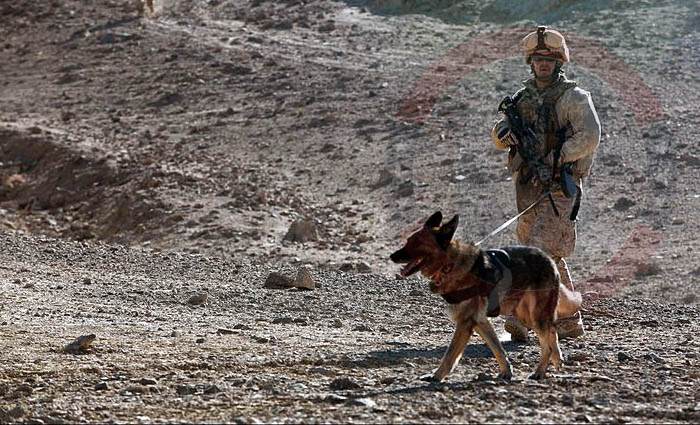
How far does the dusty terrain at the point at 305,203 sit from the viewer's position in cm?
765

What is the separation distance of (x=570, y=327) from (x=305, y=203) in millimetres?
7751

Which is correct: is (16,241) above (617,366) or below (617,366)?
below

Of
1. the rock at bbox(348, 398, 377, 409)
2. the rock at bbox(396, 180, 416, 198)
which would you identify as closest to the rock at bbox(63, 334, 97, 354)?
the rock at bbox(348, 398, 377, 409)

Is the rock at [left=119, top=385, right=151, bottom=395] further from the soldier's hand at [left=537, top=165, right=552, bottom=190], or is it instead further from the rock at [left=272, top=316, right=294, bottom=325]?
the soldier's hand at [left=537, top=165, right=552, bottom=190]

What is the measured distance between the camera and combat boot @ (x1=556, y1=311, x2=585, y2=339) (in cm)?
980

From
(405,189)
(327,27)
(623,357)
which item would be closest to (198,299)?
(623,357)

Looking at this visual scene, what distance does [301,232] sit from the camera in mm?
15656

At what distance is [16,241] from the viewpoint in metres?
14.5

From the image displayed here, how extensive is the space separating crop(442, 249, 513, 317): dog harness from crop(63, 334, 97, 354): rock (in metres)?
2.29

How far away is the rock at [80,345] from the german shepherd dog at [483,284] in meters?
2.15

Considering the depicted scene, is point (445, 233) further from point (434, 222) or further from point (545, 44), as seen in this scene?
point (545, 44)

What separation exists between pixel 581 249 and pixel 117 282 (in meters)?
4.70

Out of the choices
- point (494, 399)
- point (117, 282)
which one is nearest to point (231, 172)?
point (117, 282)

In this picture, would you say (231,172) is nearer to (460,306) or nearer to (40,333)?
(40,333)
